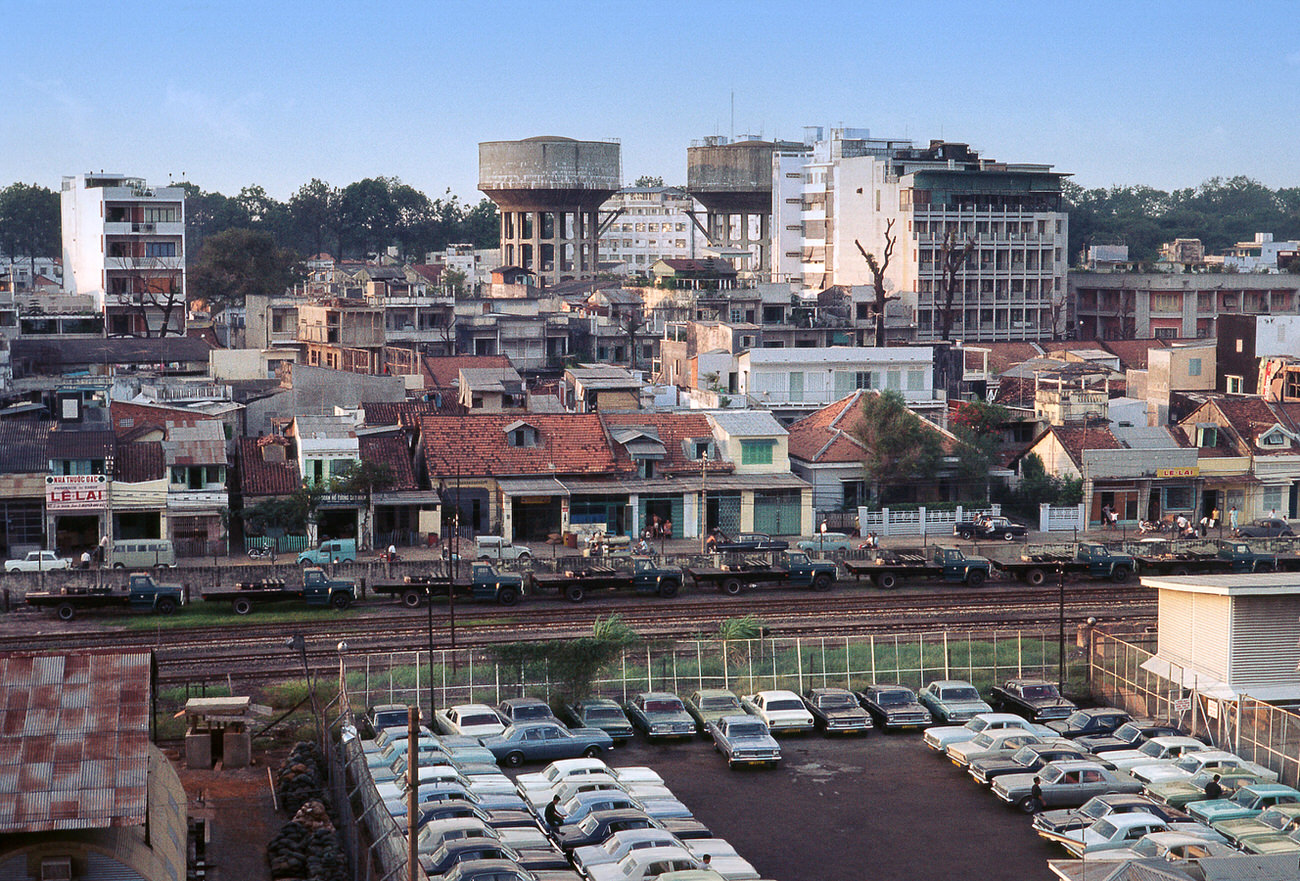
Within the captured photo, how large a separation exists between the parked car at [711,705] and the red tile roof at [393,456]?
23.6 metres

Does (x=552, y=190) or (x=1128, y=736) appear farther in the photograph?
(x=552, y=190)

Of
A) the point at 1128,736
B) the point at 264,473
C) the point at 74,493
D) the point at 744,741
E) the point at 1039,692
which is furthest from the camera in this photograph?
the point at 264,473

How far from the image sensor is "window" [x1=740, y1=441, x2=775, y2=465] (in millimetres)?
61750

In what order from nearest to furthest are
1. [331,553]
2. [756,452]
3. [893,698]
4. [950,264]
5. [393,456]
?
[893,698], [331,553], [393,456], [756,452], [950,264]

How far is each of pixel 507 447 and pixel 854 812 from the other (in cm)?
3182

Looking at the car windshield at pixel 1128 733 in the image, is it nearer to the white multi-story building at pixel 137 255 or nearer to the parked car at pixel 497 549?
the parked car at pixel 497 549

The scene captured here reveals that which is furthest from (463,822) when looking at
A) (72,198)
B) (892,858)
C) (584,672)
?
(72,198)

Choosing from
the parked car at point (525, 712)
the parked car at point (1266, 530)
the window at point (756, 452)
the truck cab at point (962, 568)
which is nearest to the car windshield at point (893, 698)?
the parked car at point (525, 712)

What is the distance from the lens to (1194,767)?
32375 mm

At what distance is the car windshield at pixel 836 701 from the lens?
36969mm

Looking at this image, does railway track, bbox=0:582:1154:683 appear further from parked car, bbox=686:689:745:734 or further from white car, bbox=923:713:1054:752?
white car, bbox=923:713:1054:752

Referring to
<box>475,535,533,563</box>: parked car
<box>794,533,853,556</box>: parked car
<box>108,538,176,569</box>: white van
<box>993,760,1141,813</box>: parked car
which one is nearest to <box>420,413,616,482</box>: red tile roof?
<box>475,535,533,563</box>: parked car

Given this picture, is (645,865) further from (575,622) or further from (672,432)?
(672,432)

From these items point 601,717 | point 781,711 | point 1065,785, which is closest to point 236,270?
point 601,717
